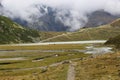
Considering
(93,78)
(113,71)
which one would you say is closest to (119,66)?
(113,71)

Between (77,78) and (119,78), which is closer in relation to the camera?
(119,78)

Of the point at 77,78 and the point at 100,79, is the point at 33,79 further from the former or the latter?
the point at 100,79

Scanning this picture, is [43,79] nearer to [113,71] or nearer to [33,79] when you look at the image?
[33,79]

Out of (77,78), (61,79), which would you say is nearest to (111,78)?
(77,78)

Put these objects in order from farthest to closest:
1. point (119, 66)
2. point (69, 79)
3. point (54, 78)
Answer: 1. point (119, 66)
2. point (54, 78)
3. point (69, 79)

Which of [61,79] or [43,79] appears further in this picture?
[43,79]

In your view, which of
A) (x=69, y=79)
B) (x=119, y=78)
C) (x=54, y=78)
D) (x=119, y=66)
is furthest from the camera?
(x=119, y=66)

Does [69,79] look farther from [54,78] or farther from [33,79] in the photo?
[33,79]

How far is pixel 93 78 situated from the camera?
47.2 metres

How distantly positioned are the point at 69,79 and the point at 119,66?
572 inches

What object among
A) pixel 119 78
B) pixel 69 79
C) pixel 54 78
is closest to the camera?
pixel 119 78

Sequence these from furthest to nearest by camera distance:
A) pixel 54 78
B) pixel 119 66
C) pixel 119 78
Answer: pixel 119 66, pixel 54 78, pixel 119 78

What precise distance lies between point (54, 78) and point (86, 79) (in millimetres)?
7823

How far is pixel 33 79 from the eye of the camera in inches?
2168
